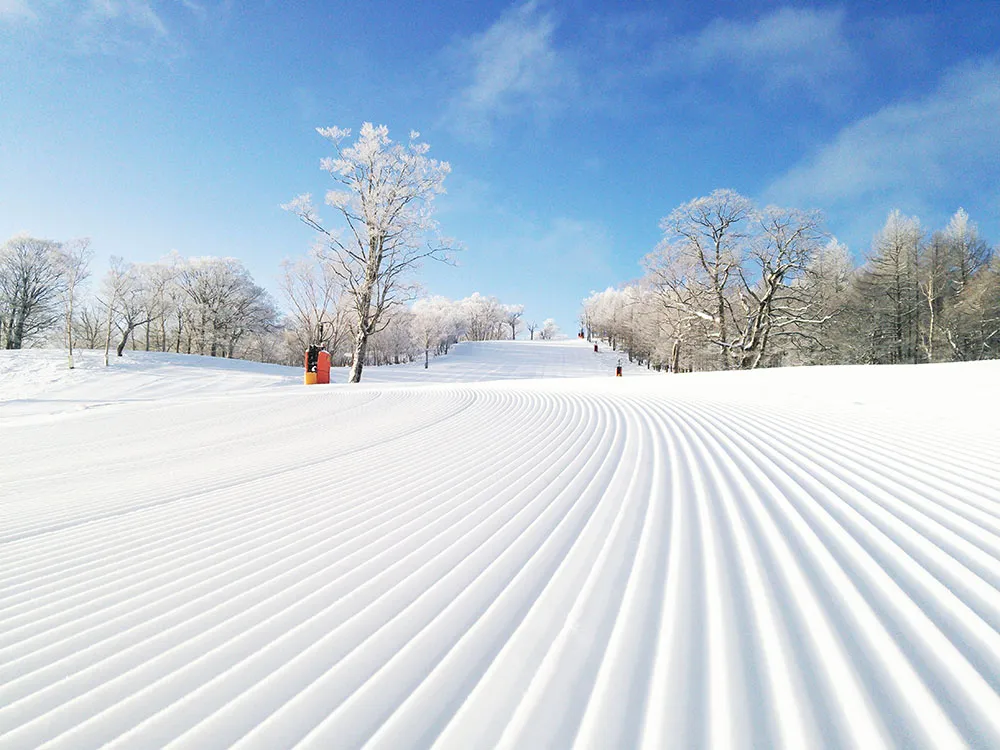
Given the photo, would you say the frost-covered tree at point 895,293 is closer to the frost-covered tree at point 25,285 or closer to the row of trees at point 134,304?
the row of trees at point 134,304

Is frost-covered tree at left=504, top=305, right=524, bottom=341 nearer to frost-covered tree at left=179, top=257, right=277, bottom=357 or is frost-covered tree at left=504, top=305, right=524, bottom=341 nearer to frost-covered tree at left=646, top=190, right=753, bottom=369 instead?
frost-covered tree at left=179, top=257, right=277, bottom=357

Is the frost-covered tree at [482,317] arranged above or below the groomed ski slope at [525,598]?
above

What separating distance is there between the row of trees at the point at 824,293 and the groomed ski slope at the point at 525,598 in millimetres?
12855

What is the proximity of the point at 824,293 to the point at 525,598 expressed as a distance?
71.9ft

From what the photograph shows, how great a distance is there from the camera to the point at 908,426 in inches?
161

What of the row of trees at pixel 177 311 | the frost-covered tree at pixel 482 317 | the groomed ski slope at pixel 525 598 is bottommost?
the groomed ski slope at pixel 525 598

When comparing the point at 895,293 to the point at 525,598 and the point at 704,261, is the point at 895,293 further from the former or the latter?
the point at 525,598

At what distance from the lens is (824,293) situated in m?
18.0

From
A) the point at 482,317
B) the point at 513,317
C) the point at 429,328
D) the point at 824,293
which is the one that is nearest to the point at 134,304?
the point at 429,328

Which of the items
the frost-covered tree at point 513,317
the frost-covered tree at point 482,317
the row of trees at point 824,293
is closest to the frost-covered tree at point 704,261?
the row of trees at point 824,293

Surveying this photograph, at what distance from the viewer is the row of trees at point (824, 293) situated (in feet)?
48.0

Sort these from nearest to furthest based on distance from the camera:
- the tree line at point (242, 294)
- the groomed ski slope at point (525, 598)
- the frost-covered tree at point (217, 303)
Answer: the groomed ski slope at point (525, 598), the tree line at point (242, 294), the frost-covered tree at point (217, 303)

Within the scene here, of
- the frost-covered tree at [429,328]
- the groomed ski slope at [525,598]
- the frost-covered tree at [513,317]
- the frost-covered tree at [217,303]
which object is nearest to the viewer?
the groomed ski slope at [525,598]

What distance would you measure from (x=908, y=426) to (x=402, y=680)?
205 inches
